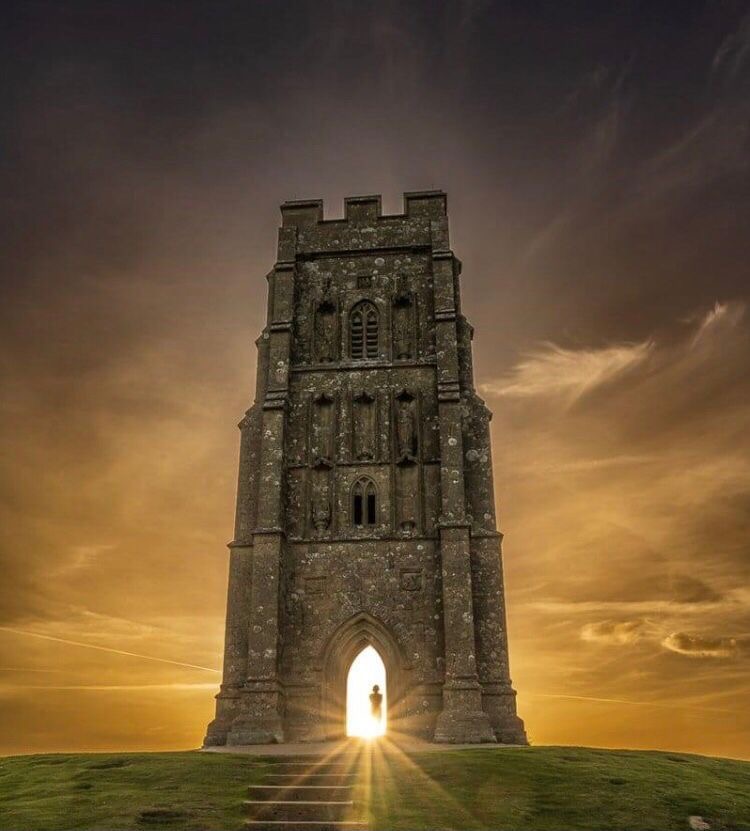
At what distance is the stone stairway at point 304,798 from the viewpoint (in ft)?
54.3

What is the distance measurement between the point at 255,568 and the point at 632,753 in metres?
14.1

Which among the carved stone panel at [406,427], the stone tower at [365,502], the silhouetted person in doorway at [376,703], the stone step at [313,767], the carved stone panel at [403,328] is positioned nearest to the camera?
the stone step at [313,767]

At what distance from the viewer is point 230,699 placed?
28078mm

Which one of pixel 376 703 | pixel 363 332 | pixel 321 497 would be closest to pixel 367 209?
pixel 363 332

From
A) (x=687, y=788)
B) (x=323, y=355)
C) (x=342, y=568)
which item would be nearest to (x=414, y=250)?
(x=323, y=355)

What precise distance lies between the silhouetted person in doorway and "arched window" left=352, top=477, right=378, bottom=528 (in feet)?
21.0

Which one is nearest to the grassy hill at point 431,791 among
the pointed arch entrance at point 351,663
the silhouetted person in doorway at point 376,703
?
the pointed arch entrance at point 351,663

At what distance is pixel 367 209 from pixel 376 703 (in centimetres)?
2208

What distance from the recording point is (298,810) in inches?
673

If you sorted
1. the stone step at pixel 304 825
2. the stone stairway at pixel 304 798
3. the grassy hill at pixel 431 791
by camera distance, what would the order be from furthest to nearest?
Answer: 1. the stone stairway at pixel 304 798
2. the stone step at pixel 304 825
3. the grassy hill at pixel 431 791

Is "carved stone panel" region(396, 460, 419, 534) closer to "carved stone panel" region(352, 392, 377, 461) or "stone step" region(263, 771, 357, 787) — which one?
"carved stone panel" region(352, 392, 377, 461)

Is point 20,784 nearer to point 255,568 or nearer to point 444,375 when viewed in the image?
point 255,568

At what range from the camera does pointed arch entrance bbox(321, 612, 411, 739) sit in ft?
90.0

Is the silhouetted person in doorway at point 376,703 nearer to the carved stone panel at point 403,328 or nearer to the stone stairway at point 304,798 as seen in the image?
the stone stairway at point 304,798
